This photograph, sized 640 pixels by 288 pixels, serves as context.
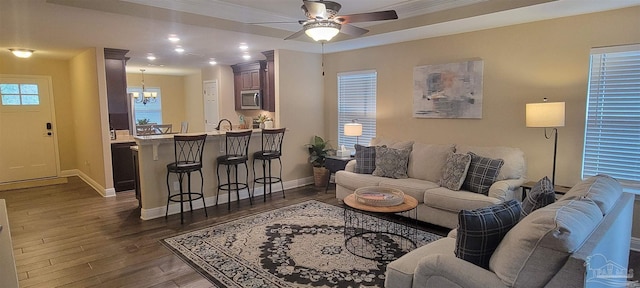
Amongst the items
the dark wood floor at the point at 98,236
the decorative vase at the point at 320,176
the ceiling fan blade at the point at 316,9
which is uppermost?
the ceiling fan blade at the point at 316,9

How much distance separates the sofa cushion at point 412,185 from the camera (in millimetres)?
4168

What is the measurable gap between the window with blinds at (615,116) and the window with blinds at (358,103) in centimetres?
303

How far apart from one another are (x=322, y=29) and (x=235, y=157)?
2652mm

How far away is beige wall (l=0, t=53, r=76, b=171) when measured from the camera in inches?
265

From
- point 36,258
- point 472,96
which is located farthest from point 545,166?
point 36,258

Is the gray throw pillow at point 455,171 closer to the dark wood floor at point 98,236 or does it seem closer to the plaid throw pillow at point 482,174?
the plaid throw pillow at point 482,174

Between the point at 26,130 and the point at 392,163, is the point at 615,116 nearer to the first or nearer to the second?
the point at 392,163

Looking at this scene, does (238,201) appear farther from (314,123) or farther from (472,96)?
(472,96)

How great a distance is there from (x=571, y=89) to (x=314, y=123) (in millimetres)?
4021

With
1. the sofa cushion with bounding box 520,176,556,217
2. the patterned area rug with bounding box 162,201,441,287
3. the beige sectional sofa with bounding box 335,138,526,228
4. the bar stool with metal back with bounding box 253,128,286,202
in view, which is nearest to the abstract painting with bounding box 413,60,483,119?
the beige sectional sofa with bounding box 335,138,526,228

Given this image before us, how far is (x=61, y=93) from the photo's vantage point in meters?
7.17

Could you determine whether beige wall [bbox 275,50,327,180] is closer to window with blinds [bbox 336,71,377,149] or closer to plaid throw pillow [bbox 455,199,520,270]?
window with blinds [bbox 336,71,377,149]

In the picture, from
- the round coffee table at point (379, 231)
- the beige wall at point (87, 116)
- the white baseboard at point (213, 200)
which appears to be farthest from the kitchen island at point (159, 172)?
the round coffee table at point (379, 231)

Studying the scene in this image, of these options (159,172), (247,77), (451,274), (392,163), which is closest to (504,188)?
(392,163)
